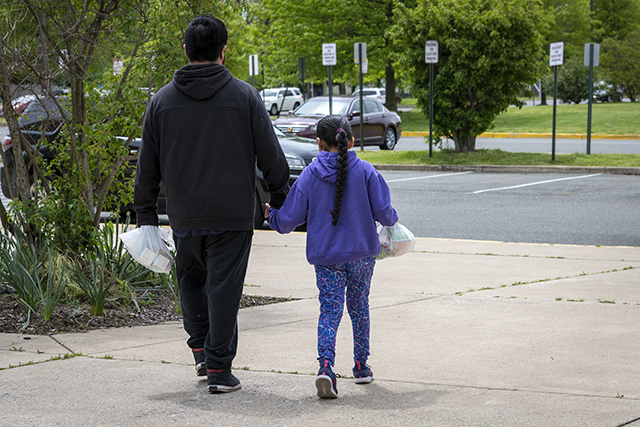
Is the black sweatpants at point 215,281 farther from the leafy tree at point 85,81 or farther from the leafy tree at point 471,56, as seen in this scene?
the leafy tree at point 471,56

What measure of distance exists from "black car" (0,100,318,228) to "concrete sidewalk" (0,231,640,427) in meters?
2.07

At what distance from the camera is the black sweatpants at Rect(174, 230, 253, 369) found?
3789 mm

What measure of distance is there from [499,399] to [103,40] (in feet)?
14.3

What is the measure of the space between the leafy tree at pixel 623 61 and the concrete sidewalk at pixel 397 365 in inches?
1502

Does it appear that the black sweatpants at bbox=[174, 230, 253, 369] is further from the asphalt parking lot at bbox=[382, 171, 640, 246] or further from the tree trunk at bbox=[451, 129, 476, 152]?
the tree trunk at bbox=[451, 129, 476, 152]

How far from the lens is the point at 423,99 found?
733 inches

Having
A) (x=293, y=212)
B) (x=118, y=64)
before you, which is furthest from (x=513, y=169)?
(x=293, y=212)

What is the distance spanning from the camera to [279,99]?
48.5m

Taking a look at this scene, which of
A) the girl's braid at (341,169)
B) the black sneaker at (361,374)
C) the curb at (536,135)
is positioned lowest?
the curb at (536,135)

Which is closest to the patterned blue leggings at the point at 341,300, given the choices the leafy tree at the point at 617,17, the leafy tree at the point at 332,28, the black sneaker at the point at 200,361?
the black sneaker at the point at 200,361

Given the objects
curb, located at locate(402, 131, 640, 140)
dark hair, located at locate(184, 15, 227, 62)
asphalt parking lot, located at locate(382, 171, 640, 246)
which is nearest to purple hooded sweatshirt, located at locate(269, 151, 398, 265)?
dark hair, located at locate(184, 15, 227, 62)

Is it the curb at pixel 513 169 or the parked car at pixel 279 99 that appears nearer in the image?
the curb at pixel 513 169

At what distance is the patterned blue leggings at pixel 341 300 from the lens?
12.8 feet

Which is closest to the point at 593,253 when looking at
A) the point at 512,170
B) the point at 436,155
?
the point at 512,170
